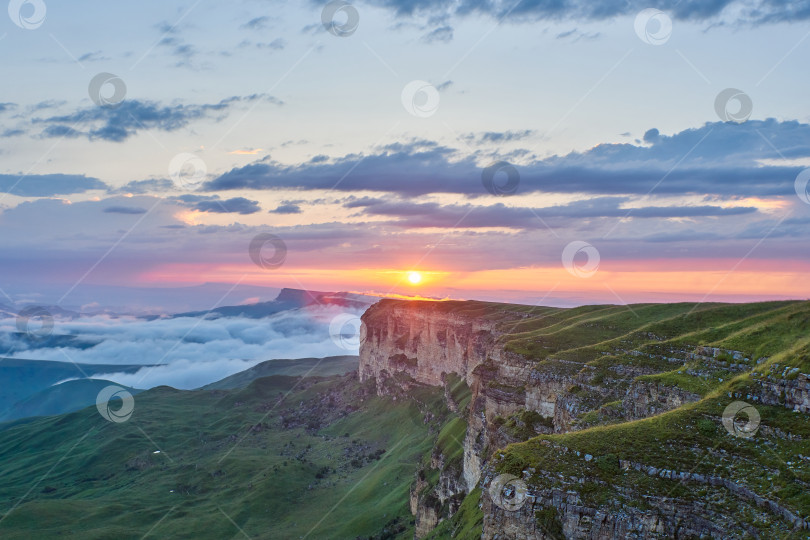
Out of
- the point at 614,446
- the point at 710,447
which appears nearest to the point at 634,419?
the point at 710,447

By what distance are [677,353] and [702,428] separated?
80.9 feet

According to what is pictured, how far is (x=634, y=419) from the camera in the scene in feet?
155

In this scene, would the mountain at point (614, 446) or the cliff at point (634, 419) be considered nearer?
the cliff at point (634, 419)

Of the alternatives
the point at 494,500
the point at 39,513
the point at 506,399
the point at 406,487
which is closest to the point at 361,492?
the point at 406,487

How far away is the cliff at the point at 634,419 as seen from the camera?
1203 inches

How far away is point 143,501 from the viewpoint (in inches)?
7146

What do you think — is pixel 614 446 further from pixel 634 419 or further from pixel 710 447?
pixel 634 419

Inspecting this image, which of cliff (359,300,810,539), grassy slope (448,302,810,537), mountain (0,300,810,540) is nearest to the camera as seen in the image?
grassy slope (448,302,810,537)

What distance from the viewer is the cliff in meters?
30.5

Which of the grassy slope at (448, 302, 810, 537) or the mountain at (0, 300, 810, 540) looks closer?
the grassy slope at (448, 302, 810, 537)

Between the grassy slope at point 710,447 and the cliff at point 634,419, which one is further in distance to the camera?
the cliff at point 634,419

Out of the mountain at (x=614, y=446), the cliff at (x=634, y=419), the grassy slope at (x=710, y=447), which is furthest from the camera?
the mountain at (x=614, y=446)

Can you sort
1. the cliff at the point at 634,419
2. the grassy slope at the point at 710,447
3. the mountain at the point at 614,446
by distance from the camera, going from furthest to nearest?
the mountain at the point at 614,446 → the cliff at the point at 634,419 → the grassy slope at the point at 710,447

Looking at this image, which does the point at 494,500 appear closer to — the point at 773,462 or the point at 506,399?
the point at 773,462
